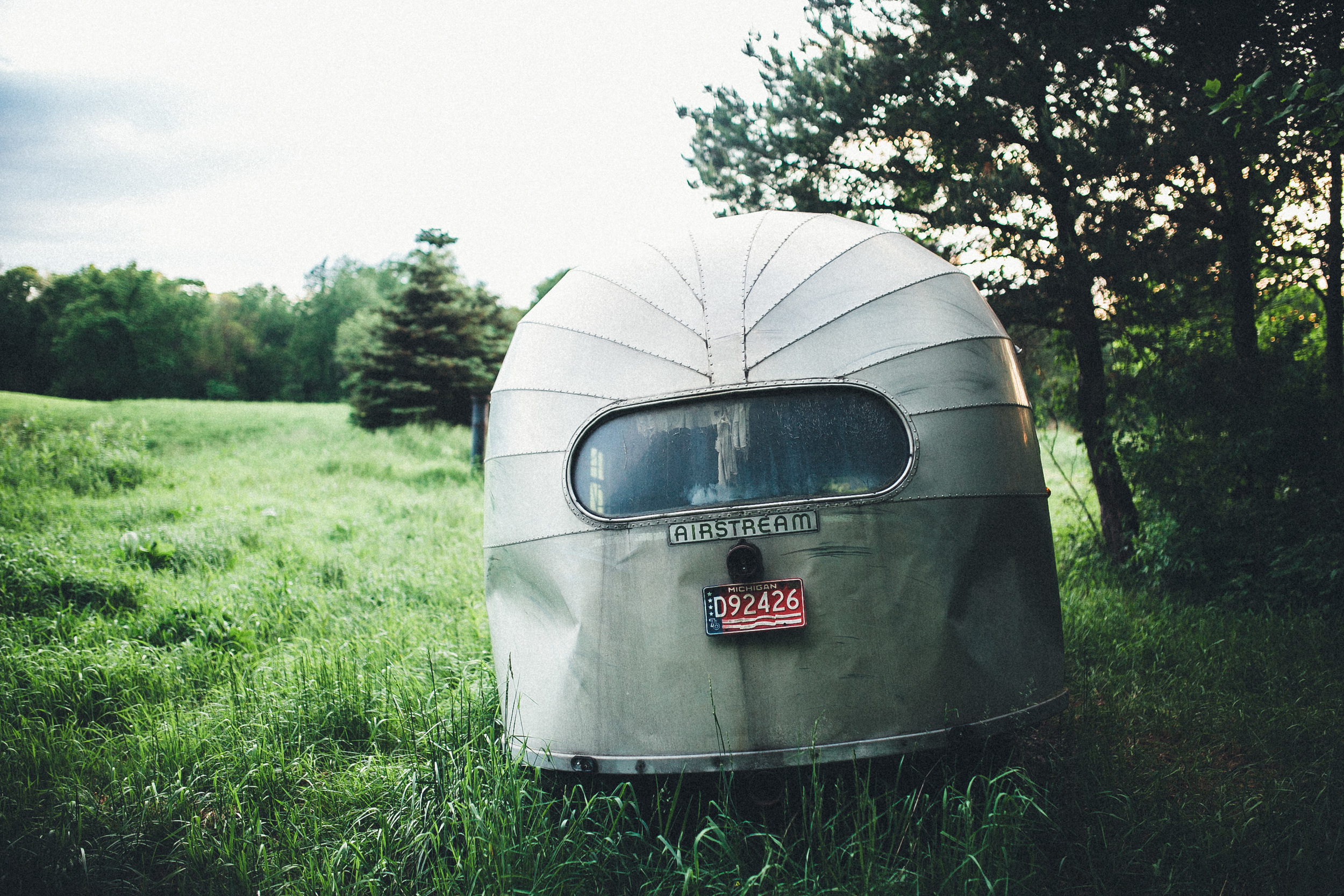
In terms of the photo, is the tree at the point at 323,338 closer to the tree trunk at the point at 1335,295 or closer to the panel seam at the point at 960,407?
the tree trunk at the point at 1335,295

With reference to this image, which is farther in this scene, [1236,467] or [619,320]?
[1236,467]

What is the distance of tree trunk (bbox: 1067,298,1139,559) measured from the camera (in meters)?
6.78

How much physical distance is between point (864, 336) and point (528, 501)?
1.53 m

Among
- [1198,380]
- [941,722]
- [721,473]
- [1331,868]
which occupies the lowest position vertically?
[1331,868]

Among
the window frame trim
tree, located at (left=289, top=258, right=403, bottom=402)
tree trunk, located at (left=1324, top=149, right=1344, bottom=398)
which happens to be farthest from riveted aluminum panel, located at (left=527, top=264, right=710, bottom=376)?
tree, located at (left=289, top=258, right=403, bottom=402)

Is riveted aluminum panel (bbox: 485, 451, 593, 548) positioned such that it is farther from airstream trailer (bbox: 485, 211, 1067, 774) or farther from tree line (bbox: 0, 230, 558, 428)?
tree line (bbox: 0, 230, 558, 428)

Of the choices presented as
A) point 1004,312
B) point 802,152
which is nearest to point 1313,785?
point 1004,312

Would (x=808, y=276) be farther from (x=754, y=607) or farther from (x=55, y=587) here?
(x=55, y=587)

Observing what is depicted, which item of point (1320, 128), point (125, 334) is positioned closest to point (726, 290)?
point (1320, 128)

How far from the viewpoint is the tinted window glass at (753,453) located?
2727 mm

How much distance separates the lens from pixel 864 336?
286 cm

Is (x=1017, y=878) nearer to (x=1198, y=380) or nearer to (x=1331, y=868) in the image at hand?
(x=1331, y=868)

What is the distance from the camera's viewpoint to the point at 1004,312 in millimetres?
6637

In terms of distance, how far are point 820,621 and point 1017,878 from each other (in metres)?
1.07
